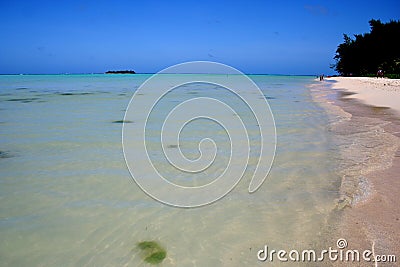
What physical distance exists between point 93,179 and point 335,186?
324 centimetres

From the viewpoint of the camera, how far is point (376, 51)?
60.4m

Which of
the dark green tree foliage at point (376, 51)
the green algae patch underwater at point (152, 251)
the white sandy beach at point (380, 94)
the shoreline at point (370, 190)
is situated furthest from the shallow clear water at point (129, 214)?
the dark green tree foliage at point (376, 51)

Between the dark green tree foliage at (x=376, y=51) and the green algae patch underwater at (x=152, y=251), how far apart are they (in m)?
58.9

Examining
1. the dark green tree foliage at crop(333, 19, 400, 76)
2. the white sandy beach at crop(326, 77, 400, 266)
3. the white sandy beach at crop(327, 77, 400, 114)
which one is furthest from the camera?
the dark green tree foliage at crop(333, 19, 400, 76)

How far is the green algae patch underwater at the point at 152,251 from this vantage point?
7.88 feet

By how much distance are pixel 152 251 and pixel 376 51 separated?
70.8 meters

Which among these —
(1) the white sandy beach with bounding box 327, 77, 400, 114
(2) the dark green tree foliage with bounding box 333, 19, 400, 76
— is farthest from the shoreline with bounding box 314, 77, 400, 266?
(2) the dark green tree foliage with bounding box 333, 19, 400, 76

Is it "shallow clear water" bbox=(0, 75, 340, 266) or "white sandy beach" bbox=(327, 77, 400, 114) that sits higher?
"white sandy beach" bbox=(327, 77, 400, 114)

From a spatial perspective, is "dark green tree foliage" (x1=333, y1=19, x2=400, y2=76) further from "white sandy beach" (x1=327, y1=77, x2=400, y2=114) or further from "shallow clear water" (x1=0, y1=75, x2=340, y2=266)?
"shallow clear water" (x1=0, y1=75, x2=340, y2=266)

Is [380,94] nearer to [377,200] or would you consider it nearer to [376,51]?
[377,200]

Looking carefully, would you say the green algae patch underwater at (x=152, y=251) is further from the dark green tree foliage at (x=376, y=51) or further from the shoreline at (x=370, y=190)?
the dark green tree foliage at (x=376, y=51)

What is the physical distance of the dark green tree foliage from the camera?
56225mm

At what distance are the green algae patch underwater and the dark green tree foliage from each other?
2320 inches

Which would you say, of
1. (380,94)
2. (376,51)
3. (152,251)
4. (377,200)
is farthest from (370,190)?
(376,51)
